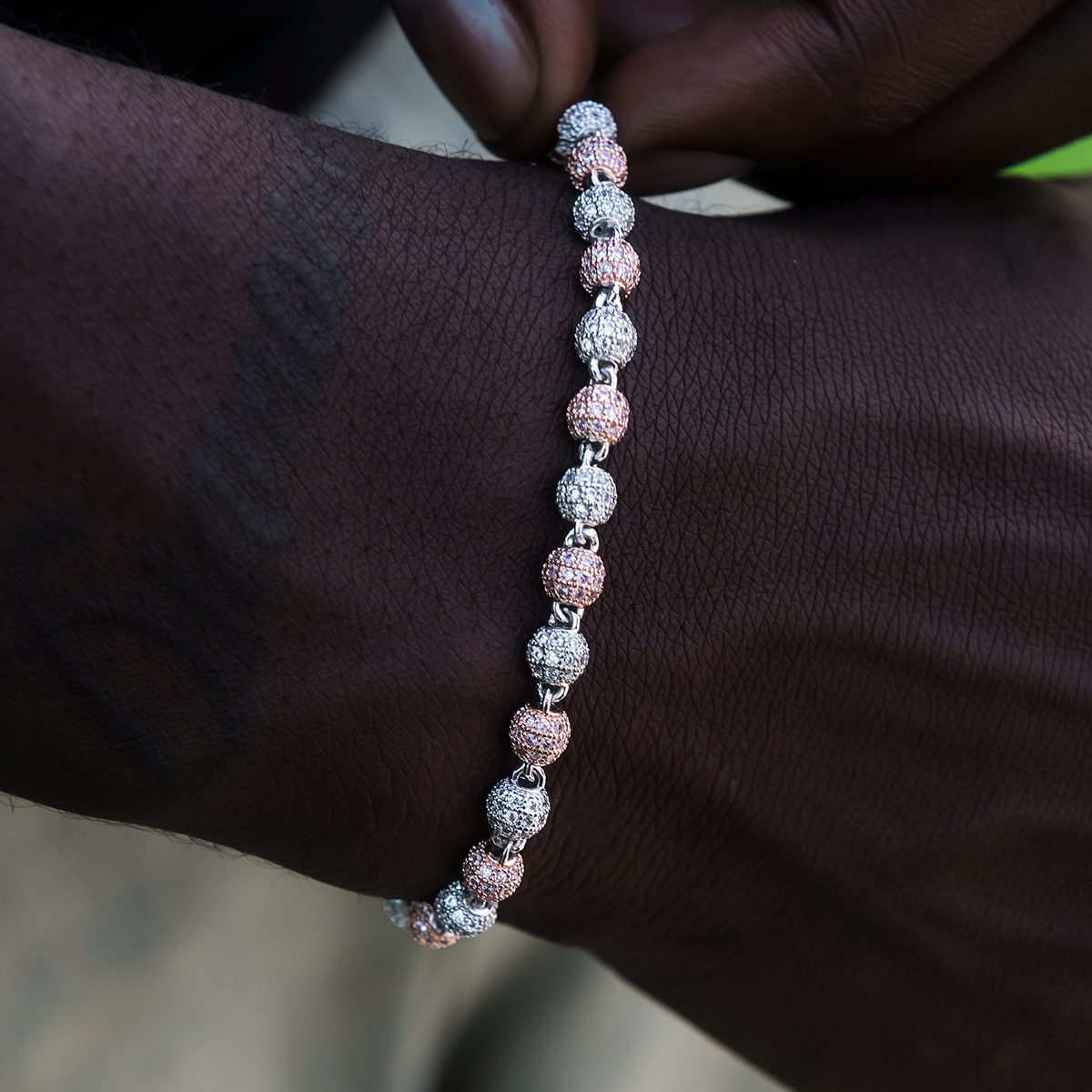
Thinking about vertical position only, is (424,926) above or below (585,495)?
below

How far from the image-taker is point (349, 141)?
0.96 meters

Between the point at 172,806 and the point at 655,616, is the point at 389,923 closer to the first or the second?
the point at 172,806

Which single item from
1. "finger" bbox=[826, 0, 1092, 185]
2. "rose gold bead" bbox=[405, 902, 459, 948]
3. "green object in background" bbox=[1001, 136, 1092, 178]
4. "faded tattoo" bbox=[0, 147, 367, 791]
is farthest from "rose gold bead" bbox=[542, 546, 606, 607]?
"green object in background" bbox=[1001, 136, 1092, 178]

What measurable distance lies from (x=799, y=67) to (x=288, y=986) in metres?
1.48

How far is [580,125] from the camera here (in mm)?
1087

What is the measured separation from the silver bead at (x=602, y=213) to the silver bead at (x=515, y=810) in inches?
22.0

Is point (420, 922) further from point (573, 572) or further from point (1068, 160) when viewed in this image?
point (1068, 160)

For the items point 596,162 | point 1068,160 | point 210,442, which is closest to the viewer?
point 210,442

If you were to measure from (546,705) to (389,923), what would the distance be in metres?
0.88

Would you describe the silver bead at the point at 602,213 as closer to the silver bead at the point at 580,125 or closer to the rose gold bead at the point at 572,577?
the silver bead at the point at 580,125

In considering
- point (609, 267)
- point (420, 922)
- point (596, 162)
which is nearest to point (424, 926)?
point (420, 922)

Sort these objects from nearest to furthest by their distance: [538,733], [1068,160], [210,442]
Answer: [210,442], [538,733], [1068,160]

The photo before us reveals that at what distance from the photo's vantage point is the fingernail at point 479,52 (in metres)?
1.02

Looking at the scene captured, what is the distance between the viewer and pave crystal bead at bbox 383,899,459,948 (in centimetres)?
106
